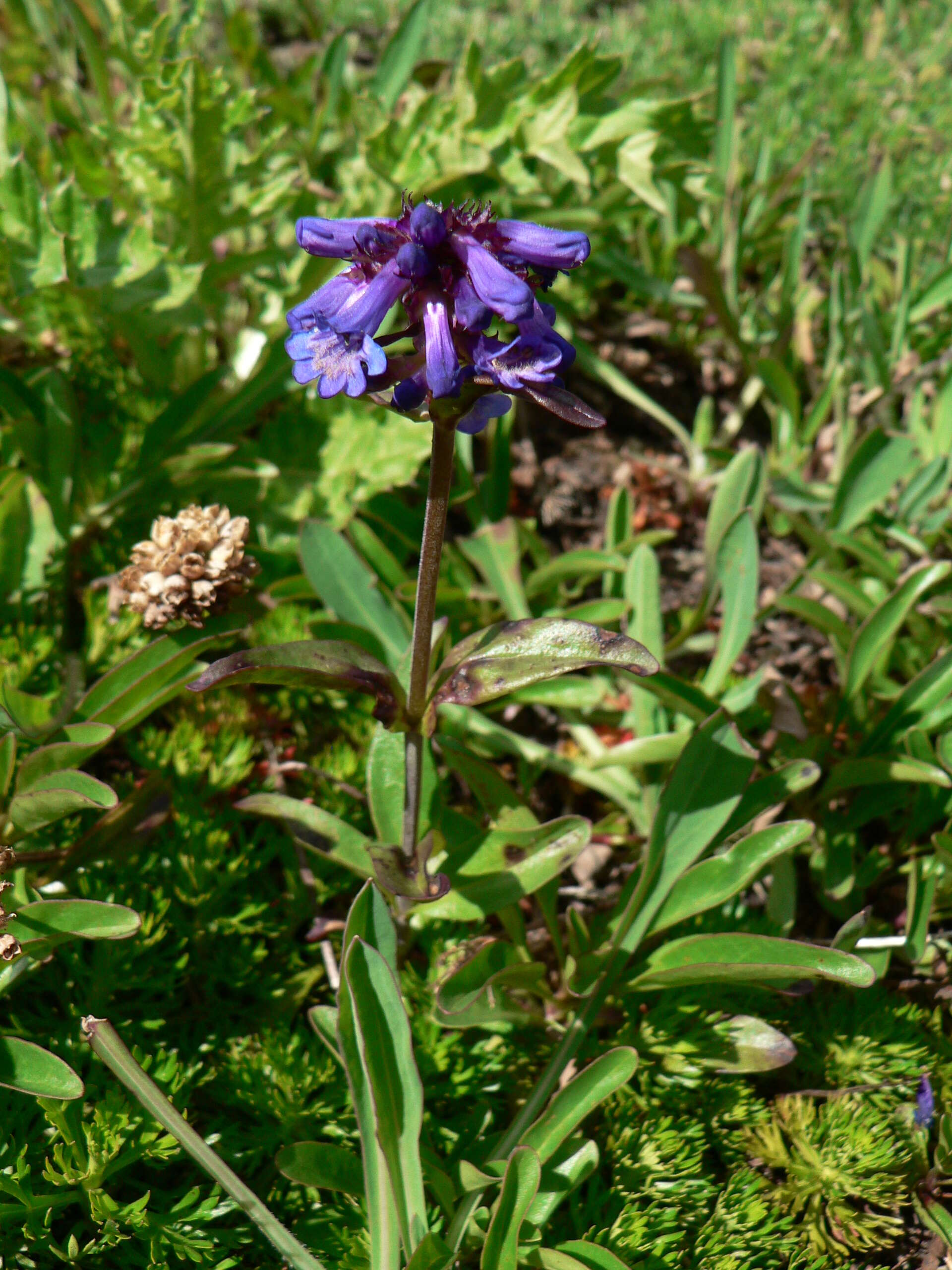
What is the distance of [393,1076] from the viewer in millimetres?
1946

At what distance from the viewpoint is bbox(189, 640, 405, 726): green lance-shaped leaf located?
1.73m

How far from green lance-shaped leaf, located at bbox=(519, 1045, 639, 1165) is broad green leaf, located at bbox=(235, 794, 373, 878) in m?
0.60

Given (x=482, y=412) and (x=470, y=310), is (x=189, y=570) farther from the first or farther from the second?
(x=470, y=310)

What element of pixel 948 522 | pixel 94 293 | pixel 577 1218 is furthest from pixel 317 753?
pixel 948 522

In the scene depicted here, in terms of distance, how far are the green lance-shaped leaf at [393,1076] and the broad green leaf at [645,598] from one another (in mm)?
1301

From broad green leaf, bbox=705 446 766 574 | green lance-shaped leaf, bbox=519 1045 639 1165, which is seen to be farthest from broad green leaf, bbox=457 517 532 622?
green lance-shaped leaf, bbox=519 1045 639 1165

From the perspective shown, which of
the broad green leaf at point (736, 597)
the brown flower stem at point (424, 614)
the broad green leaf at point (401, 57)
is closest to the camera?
the brown flower stem at point (424, 614)

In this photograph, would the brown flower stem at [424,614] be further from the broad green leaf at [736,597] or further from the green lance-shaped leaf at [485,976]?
the broad green leaf at [736,597]

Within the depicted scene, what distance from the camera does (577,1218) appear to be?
1999 millimetres

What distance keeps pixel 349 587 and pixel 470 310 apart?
1.25 m

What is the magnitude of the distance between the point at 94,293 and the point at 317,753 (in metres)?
1.53

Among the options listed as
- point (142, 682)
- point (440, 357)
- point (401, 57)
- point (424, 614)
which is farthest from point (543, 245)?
point (401, 57)

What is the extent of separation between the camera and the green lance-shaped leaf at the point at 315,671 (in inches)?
68.2

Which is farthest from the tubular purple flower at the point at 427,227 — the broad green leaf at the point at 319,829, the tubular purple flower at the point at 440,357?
the broad green leaf at the point at 319,829
